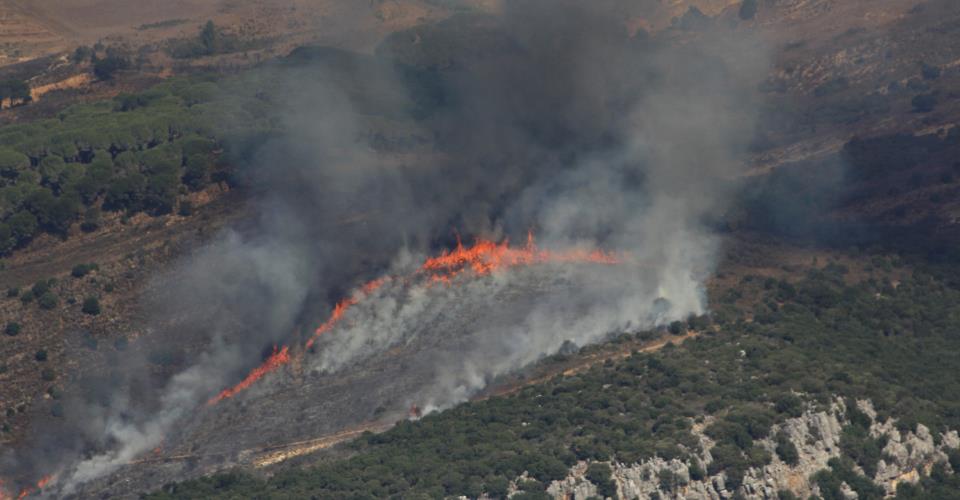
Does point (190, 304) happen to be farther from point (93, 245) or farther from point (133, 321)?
point (93, 245)

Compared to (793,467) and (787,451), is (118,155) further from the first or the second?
(793,467)

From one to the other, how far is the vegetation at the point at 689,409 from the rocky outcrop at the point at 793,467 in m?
0.65

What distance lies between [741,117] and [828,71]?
734 inches

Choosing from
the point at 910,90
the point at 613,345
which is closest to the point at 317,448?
the point at 613,345

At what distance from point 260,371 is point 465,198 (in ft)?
91.9

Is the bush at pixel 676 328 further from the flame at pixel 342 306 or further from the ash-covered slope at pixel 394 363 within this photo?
the flame at pixel 342 306

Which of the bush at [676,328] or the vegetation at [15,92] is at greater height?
the vegetation at [15,92]

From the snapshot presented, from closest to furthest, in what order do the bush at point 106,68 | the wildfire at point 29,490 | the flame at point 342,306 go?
the wildfire at point 29,490 → the flame at point 342,306 → the bush at point 106,68

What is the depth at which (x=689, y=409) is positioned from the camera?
100 meters

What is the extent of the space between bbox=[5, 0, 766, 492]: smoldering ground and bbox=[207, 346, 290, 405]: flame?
3.17 feet

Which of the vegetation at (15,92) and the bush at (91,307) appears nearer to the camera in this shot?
the bush at (91,307)

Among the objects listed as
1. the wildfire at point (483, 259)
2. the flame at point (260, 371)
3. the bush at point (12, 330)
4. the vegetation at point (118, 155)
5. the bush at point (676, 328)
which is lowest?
the flame at point (260, 371)

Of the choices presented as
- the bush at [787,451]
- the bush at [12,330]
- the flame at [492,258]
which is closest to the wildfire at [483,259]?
the flame at [492,258]

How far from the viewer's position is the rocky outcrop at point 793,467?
297 ft
